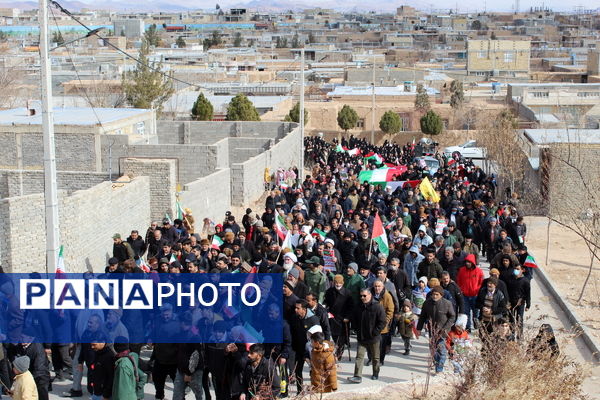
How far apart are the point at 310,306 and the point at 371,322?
888mm

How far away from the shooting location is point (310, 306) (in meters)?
10.6

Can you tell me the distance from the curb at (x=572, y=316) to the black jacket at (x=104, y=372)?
612 centimetres

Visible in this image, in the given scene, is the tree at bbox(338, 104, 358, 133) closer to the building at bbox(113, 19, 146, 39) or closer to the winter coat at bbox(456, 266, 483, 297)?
the winter coat at bbox(456, 266, 483, 297)

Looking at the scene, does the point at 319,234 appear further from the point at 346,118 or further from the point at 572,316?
the point at 346,118

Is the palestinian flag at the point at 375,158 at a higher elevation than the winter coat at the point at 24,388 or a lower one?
lower

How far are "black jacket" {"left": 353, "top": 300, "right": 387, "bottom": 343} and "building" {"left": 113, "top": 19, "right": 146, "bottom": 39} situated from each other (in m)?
166

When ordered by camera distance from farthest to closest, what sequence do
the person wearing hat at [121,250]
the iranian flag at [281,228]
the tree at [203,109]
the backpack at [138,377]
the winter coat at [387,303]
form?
the tree at [203,109] < the iranian flag at [281,228] < the person wearing hat at [121,250] < the winter coat at [387,303] < the backpack at [138,377]

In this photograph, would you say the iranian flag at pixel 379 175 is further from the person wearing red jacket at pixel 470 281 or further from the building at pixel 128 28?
the building at pixel 128 28

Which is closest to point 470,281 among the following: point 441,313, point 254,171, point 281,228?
point 441,313

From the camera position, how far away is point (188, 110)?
47.7 metres

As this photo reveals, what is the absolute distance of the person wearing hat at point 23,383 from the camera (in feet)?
28.9

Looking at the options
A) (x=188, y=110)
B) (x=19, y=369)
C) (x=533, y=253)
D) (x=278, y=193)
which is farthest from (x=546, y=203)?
(x=188, y=110)

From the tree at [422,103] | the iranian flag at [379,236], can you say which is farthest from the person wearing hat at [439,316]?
the tree at [422,103]

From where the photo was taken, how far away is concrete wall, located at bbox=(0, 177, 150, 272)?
15.6 meters
